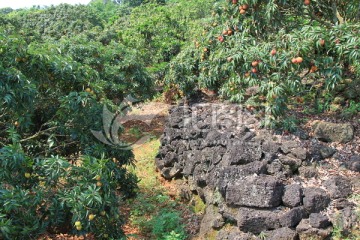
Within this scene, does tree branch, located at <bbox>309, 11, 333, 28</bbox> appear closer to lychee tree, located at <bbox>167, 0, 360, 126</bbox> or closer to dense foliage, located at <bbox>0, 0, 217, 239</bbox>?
lychee tree, located at <bbox>167, 0, 360, 126</bbox>

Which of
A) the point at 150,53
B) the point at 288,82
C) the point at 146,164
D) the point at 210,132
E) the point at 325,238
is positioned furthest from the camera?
the point at 150,53

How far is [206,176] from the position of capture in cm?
710

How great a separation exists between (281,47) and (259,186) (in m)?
2.09

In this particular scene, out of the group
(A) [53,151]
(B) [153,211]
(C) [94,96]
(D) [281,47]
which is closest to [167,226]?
(B) [153,211]

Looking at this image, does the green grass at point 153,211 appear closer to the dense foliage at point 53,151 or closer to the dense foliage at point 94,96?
the dense foliage at point 94,96

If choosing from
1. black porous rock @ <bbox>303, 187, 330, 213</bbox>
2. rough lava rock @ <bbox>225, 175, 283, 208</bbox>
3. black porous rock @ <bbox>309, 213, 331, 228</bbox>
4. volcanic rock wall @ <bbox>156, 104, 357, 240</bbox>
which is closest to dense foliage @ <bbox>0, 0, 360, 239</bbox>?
volcanic rock wall @ <bbox>156, 104, 357, 240</bbox>

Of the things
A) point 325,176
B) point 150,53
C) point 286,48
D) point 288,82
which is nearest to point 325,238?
point 325,176

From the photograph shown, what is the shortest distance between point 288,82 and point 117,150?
2.68 meters

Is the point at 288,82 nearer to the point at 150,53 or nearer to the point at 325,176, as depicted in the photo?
the point at 325,176

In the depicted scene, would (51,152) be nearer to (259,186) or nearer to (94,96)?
(94,96)

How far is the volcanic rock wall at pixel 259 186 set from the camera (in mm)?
5086

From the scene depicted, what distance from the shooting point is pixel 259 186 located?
17.8 ft

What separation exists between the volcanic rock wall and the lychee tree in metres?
0.63

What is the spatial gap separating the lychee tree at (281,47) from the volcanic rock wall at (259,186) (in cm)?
63
